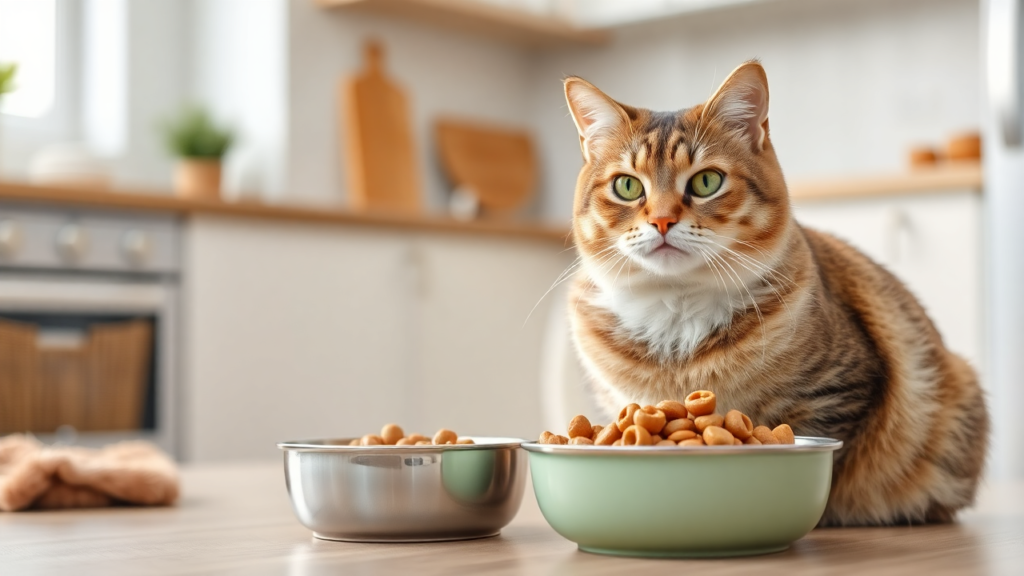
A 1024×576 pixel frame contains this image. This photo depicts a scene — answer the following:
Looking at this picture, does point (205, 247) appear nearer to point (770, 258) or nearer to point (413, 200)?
point (413, 200)

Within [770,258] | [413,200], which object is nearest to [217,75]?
[413,200]

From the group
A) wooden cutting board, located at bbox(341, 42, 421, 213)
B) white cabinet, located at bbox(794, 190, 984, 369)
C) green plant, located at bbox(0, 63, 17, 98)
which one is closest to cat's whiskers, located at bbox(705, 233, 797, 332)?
white cabinet, located at bbox(794, 190, 984, 369)

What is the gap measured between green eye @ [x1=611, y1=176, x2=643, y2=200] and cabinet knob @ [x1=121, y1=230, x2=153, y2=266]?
7.32ft

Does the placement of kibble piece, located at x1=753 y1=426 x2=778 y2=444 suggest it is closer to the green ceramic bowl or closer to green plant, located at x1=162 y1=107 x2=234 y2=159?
the green ceramic bowl

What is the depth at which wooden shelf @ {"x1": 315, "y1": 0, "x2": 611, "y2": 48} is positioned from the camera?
4.14m

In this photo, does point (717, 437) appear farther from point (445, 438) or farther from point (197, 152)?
point (197, 152)

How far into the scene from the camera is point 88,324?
9.88ft

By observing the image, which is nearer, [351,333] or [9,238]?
[9,238]

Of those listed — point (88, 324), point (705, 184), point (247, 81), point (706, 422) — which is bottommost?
point (706, 422)

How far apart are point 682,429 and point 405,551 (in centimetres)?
24

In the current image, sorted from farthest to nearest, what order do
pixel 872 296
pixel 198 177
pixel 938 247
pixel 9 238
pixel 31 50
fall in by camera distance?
pixel 31 50
pixel 198 177
pixel 938 247
pixel 9 238
pixel 872 296

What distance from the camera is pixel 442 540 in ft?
3.21

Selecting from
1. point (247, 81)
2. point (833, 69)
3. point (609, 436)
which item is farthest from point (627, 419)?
point (833, 69)

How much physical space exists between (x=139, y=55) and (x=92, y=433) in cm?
151
